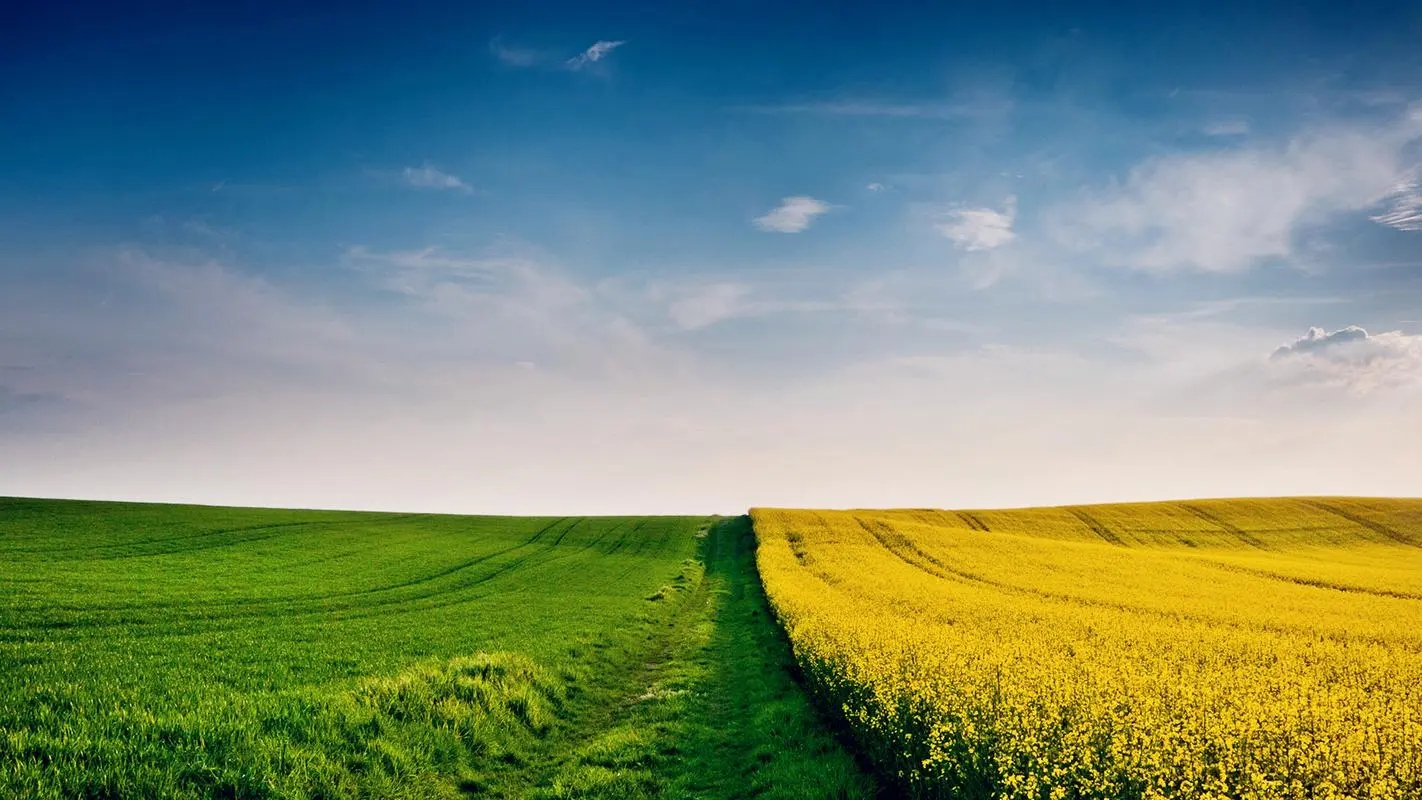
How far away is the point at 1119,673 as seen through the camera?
10922mm

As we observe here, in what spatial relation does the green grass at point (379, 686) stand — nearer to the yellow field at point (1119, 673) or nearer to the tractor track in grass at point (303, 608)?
the tractor track in grass at point (303, 608)

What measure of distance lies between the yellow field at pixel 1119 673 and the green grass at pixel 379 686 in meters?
1.61

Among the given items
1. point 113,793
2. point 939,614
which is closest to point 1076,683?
point 939,614

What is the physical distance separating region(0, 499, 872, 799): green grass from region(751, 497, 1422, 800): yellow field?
1607 millimetres

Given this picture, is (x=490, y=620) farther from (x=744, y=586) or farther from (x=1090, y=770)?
(x=1090, y=770)

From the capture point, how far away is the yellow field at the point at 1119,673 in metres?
6.74

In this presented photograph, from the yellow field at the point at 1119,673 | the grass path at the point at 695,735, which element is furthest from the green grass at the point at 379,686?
the yellow field at the point at 1119,673

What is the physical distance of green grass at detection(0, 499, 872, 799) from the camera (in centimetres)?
941

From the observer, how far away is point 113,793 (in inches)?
316

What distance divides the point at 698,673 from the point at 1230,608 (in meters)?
17.8

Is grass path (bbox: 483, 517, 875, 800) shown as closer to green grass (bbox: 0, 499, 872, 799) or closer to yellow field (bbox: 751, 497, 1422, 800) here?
green grass (bbox: 0, 499, 872, 799)

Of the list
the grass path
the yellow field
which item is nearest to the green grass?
the grass path

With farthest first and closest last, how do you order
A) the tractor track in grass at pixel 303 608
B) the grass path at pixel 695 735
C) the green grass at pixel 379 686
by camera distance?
the tractor track in grass at pixel 303 608
the grass path at pixel 695 735
the green grass at pixel 379 686

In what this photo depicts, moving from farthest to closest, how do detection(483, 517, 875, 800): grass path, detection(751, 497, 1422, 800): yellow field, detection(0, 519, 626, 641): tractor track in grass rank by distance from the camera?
detection(0, 519, 626, 641): tractor track in grass → detection(483, 517, 875, 800): grass path → detection(751, 497, 1422, 800): yellow field
